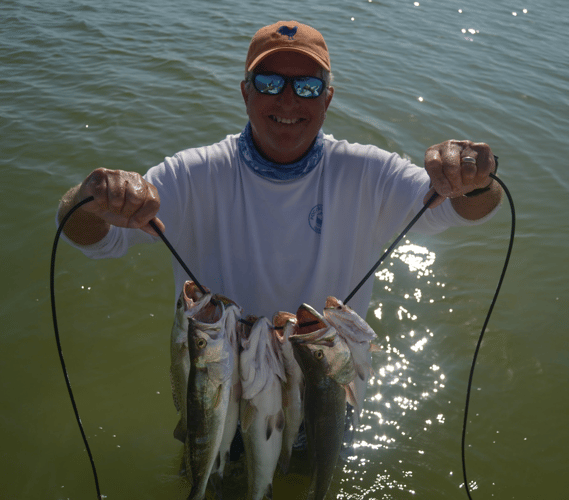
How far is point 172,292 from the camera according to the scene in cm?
580

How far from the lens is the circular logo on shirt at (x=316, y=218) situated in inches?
122

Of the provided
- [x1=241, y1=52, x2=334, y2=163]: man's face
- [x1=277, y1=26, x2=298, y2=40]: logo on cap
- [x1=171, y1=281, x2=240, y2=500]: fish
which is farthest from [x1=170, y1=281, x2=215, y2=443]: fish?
[x1=277, y1=26, x2=298, y2=40]: logo on cap

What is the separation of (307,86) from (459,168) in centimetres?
100

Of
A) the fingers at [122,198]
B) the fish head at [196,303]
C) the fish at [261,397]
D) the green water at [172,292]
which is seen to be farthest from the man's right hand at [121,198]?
the green water at [172,292]

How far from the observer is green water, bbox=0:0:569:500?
14.1ft

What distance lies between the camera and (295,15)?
45.7 feet

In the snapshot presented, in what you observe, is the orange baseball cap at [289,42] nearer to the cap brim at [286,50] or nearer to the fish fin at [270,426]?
the cap brim at [286,50]

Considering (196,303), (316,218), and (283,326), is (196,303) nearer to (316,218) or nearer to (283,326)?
(283,326)

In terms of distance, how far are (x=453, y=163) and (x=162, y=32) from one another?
38.2 ft

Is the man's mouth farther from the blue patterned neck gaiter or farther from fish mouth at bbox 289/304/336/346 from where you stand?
fish mouth at bbox 289/304/336/346

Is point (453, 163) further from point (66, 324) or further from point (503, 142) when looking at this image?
point (503, 142)

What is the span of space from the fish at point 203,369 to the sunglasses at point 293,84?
1190 mm

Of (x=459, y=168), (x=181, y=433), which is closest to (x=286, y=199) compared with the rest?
(x=459, y=168)

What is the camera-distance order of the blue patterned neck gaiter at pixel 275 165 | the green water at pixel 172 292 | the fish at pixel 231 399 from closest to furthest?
the fish at pixel 231 399 → the blue patterned neck gaiter at pixel 275 165 → the green water at pixel 172 292
